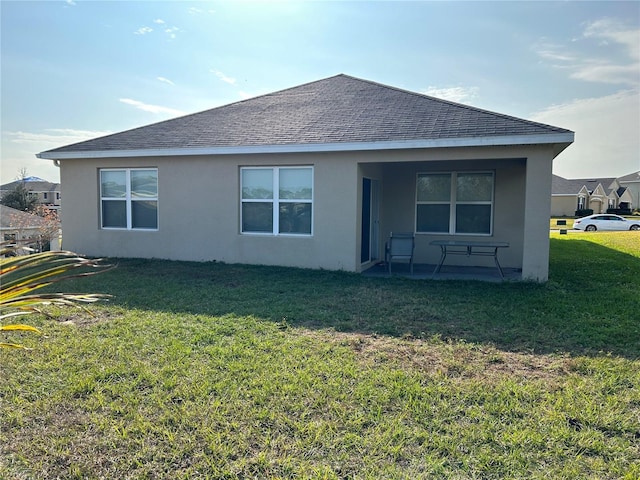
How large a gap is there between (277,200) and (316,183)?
3.50 feet

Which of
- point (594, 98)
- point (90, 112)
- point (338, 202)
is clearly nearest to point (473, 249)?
point (338, 202)

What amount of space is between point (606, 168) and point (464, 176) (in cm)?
5666

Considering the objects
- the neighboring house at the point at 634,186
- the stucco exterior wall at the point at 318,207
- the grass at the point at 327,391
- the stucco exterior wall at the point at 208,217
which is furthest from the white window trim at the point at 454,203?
the neighboring house at the point at 634,186

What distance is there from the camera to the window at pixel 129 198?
11188 mm

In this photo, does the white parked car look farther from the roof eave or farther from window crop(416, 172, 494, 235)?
the roof eave

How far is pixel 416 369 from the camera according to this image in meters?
4.33

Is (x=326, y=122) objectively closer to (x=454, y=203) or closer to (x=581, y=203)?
(x=454, y=203)

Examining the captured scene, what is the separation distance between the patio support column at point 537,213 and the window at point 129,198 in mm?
8555

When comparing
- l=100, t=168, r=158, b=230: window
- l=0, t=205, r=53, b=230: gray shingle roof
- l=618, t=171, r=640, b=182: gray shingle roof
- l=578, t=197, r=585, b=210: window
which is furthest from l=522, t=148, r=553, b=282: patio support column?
l=618, t=171, r=640, b=182: gray shingle roof

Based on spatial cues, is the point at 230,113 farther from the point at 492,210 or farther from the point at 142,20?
the point at 492,210

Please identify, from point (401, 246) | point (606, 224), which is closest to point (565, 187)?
point (606, 224)

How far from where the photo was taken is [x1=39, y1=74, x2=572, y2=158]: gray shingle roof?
8.95m

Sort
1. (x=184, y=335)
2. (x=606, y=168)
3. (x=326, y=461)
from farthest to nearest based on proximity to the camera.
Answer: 1. (x=606, y=168)
2. (x=184, y=335)
3. (x=326, y=461)

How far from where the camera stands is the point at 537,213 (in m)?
8.27
